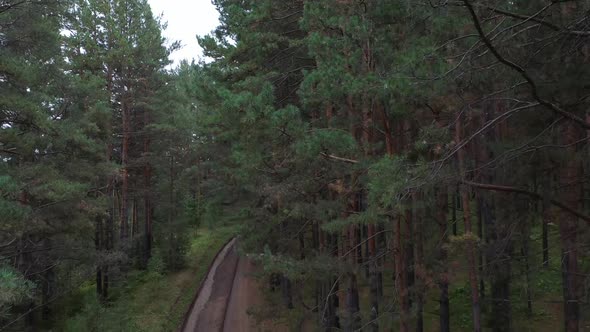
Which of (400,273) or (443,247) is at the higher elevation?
(443,247)

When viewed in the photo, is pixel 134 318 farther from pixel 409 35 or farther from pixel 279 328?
pixel 409 35

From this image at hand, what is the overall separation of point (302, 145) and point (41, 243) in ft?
40.2

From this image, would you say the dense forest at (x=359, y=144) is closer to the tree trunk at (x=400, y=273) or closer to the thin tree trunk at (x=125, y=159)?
the tree trunk at (x=400, y=273)

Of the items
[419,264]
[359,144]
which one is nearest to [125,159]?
[359,144]

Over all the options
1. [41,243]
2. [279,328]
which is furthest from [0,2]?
[279,328]

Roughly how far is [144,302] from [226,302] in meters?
3.91

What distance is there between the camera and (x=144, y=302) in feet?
65.2

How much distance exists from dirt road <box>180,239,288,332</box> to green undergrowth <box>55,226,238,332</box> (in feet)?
1.83

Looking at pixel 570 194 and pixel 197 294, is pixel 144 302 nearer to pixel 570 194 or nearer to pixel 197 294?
pixel 197 294

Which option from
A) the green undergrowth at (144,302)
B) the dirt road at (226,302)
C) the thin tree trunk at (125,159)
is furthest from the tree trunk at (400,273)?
the thin tree trunk at (125,159)

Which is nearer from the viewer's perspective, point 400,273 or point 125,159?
point 400,273

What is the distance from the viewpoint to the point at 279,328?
1778 cm

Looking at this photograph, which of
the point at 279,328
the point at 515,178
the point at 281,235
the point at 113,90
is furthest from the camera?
the point at 113,90

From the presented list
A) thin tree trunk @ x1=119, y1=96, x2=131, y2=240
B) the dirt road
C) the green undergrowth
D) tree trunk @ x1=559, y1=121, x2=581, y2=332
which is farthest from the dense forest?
the dirt road
